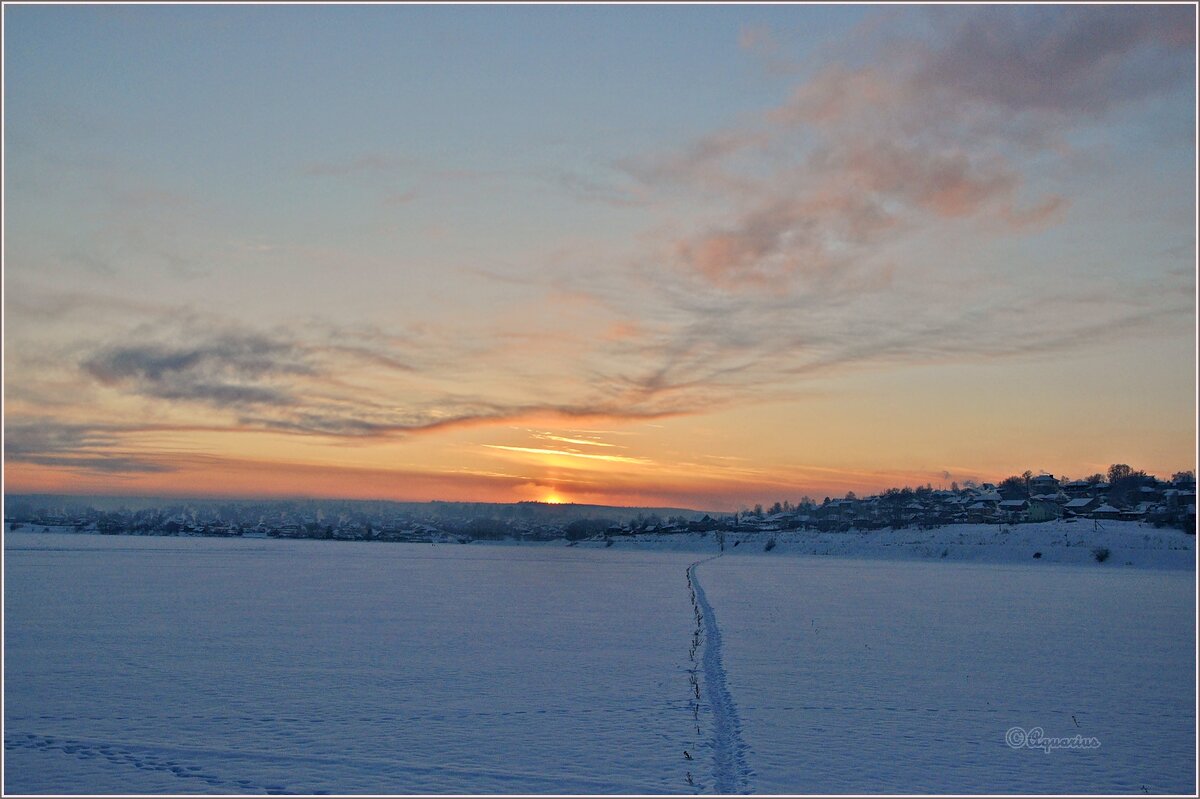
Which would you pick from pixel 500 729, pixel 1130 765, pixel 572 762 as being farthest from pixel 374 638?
pixel 1130 765

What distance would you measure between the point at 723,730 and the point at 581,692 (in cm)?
302

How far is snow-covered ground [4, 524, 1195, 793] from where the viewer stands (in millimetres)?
9953

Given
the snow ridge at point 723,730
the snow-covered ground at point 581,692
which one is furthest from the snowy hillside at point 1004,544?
the snow ridge at point 723,730

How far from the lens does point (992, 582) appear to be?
40812 millimetres

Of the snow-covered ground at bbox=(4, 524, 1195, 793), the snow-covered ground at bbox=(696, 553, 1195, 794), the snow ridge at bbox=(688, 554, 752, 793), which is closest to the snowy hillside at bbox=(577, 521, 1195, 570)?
the snow-covered ground at bbox=(696, 553, 1195, 794)

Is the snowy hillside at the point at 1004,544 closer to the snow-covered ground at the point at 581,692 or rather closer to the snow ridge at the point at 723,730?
the snow-covered ground at the point at 581,692

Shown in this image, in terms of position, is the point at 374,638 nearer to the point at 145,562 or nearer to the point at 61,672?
the point at 61,672

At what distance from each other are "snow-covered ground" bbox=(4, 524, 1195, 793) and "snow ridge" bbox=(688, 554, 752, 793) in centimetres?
6

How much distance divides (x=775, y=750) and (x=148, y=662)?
1144cm

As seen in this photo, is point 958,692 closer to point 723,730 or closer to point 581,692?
point 723,730

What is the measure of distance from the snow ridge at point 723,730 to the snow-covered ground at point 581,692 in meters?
0.06

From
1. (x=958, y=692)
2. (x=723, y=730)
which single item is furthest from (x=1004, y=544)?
(x=723, y=730)

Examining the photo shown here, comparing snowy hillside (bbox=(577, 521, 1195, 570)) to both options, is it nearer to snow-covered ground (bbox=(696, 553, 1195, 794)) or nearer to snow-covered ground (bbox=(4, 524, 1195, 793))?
snow-covered ground (bbox=(696, 553, 1195, 794))

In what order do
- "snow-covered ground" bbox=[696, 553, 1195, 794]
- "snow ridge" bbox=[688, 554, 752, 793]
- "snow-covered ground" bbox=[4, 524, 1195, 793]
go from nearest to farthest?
"snow ridge" bbox=[688, 554, 752, 793]
"snow-covered ground" bbox=[4, 524, 1195, 793]
"snow-covered ground" bbox=[696, 553, 1195, 794]
